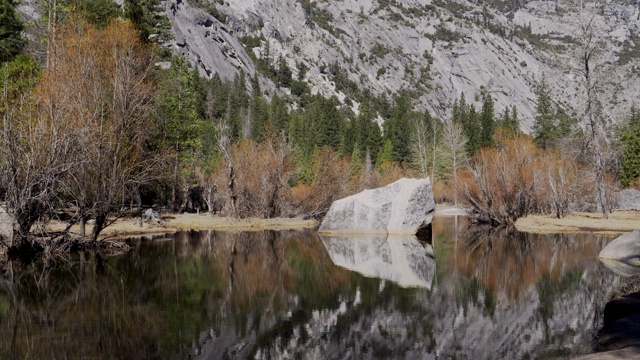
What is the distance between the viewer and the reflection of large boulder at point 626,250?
1784 cm

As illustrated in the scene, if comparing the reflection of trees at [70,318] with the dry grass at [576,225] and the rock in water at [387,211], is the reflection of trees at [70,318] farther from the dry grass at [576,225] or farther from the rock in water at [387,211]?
the dry grass at [576,225]

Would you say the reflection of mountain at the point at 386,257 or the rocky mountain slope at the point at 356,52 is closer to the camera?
the reflection of mountain at the point at 386,257

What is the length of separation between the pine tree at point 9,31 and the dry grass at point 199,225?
14131 millimetres

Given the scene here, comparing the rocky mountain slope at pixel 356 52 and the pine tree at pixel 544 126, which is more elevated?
the rocky mountain slope at pixel 356 52

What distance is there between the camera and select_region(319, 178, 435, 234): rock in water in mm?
27766

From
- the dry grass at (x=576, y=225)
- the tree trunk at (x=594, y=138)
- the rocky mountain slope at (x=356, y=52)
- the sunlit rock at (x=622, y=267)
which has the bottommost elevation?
the sunlit rock at (x=622, y=267)

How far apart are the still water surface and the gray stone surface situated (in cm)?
3311

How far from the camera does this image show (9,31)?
3403 centimetres

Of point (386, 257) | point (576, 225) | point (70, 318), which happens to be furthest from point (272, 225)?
point (70, 318)

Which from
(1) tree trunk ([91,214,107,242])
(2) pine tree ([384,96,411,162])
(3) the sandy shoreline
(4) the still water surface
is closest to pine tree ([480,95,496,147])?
(2) pine tree ([384,96,411,162])

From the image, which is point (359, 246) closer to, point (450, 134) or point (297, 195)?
point (297, 195)

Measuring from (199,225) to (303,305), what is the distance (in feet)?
68.7

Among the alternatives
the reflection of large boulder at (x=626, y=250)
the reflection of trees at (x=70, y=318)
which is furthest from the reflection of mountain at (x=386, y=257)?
the reflection of trees at (x=70, y=318)

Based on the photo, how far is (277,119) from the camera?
91.7m
